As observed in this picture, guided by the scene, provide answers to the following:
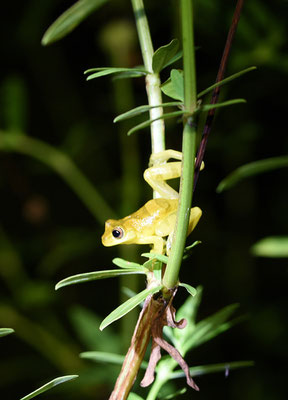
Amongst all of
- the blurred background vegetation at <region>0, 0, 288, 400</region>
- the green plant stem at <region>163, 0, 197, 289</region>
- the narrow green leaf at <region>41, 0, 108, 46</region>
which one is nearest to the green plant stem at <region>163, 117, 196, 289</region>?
the green plant stem at <region>163, 0, 197, 289</region>

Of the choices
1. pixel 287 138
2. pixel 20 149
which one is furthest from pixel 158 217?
Result: pixel 287 138

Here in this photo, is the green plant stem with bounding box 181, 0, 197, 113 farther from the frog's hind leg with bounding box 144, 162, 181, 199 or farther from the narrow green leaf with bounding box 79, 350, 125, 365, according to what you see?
the narrow green leaf with bounding box 79, 350, 125, 365

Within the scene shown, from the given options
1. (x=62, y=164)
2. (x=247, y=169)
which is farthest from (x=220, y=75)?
(x=62, y=164)

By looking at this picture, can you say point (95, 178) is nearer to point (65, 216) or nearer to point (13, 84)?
point (65, 216)

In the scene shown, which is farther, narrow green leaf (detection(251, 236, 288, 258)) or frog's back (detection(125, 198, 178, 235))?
narrow green leaf (detection(251, 236, 288, 258))

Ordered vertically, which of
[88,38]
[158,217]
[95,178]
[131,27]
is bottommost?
[158,217]

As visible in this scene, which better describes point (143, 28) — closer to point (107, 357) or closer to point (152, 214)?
point (152, 214)

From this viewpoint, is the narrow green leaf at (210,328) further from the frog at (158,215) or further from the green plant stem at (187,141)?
the green plant stem at (187,141)
